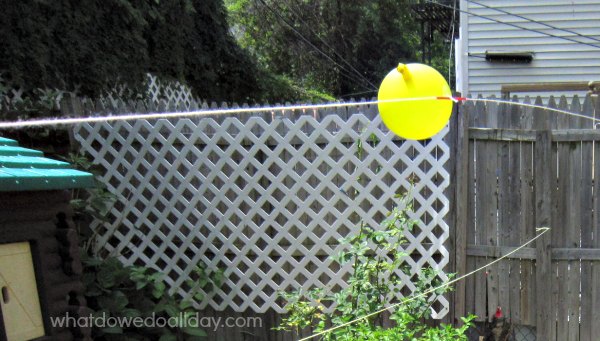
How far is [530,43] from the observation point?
320 inches

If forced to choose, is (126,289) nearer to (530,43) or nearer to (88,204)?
(88,204)

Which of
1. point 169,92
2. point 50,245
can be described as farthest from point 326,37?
point 50,245

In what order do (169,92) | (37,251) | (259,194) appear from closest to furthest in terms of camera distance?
(37,251)
(259,194)
(169,92)

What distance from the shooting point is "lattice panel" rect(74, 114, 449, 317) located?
3697 millimetres

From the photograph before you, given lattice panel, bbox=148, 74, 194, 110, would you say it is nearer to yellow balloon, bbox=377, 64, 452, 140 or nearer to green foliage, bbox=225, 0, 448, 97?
yellow balloon, bbox=377, 64, 452, 140

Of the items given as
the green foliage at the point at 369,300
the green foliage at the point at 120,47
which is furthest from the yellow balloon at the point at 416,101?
the green foliage at the point at 120,47

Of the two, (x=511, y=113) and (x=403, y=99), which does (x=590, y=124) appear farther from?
(x=403, y=99)

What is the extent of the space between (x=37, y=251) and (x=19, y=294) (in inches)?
7.5

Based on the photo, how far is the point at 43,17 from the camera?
5.07m

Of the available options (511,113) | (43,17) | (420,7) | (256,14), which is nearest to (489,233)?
(511,113)

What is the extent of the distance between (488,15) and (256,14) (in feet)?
42.4

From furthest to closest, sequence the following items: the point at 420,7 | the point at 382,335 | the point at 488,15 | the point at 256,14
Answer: the point at 256,14 → the point at 420,7 → the point at 488,15 → the point at 382,335

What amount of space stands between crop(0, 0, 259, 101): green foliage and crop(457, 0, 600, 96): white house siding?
329 centimetres

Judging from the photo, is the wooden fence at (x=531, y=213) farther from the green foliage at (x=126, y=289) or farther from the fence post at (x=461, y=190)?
the green foliage at (x=126, y=289)
